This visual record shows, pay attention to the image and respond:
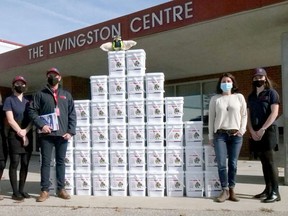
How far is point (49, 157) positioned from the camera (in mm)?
6121

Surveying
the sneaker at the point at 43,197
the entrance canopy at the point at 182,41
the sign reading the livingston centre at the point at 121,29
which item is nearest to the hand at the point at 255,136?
the entrance canopy at the point at 182,41

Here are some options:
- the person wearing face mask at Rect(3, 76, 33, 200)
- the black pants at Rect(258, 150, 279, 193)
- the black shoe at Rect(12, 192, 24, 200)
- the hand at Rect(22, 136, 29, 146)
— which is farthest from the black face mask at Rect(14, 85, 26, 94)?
the black pants at Rect(258, 150, 279, 193)

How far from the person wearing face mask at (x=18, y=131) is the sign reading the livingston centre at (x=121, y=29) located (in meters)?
3.06

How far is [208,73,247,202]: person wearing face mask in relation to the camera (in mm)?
5703

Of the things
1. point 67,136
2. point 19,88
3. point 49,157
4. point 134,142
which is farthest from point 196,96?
point 19,88

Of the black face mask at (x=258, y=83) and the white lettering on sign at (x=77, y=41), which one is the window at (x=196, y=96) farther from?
the black face mask at (x=258, y=83)

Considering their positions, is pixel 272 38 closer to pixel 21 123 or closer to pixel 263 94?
pixel 263 94

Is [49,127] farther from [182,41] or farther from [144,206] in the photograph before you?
[182,41]

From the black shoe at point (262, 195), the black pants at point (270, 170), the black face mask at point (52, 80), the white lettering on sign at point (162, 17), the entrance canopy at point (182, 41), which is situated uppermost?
the white lettering on sign at point (162, 17)

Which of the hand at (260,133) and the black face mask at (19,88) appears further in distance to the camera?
the black face mask at (19,88)

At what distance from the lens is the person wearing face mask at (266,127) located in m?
5.64

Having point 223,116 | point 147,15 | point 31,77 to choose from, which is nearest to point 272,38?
point 147,15

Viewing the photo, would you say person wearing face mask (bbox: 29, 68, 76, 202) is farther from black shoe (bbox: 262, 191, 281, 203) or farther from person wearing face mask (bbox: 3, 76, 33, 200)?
black shoe (bbox: 262, 191, 281, 203)

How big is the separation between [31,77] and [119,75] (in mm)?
8120
